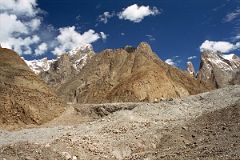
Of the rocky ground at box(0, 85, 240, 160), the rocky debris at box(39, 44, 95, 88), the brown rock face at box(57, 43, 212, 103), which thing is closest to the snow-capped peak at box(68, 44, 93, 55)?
the rocky debris at box(39, 44, 95, 88)

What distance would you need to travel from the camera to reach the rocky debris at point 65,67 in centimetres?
13875

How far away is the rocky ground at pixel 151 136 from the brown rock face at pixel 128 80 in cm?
3258

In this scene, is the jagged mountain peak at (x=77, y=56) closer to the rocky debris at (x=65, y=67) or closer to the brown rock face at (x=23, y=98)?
the rocky debris at (x=65, y=67)

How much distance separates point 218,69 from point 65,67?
47896 millimetres

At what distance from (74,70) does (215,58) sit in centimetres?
5016

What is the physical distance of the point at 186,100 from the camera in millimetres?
37250

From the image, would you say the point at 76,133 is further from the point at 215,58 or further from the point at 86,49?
the point at 215,58

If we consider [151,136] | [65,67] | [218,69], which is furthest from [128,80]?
[218,69]

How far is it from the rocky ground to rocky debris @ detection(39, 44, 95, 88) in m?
102

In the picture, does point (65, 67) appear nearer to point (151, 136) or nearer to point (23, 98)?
point (23, 98)

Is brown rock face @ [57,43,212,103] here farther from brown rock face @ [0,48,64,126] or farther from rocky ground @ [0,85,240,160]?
rocky ground @ [0,85,240,160]

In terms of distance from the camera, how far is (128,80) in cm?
7338

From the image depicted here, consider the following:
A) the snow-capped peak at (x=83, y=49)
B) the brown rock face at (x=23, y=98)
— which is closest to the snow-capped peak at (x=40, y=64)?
the snow-capped peak at (x=83, y=49)

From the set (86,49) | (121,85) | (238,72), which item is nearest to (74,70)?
(86,49)
